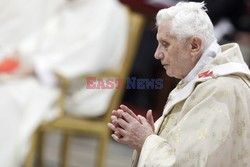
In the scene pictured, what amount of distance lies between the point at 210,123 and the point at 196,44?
7.8 inches

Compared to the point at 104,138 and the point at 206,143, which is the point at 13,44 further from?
the point at 206,143

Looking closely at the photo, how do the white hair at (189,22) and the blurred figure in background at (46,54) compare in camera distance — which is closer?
the white hair at (189,22)

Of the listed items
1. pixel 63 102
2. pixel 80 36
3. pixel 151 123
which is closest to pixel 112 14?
pixel 80 36

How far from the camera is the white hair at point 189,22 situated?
179 cm

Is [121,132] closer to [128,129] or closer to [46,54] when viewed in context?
[128,129]

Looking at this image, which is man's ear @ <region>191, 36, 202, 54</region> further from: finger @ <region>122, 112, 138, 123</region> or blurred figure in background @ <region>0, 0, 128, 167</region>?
blurred figure in background @ <region>0, 0, 128, 167</region>

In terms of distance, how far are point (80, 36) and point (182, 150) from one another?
91.6 inches

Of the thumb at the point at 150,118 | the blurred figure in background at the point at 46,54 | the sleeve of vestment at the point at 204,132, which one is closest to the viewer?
the sleeve of vestment at the point at 204,132

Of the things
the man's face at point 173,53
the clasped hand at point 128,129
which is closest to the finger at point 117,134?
the clasped hand at point 128,129

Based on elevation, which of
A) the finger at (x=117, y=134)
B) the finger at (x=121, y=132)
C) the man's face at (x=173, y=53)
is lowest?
the finger at (x=117, y=134)

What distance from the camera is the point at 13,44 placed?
411 centimetres

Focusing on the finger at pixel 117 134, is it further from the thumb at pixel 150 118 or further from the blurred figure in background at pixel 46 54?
the blurred figure in background at pixel 46 54

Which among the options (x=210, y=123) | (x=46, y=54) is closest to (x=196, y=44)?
(x=210, y=123)

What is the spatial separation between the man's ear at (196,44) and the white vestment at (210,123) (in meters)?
0.03
